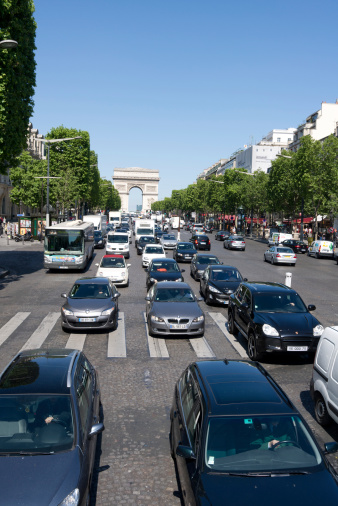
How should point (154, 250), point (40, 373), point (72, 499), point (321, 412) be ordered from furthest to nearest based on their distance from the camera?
point (154, 250), point (321, 412), point (40, 373), point (72, 499)

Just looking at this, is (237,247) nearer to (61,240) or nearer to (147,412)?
(61,240)

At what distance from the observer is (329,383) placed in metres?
7.68

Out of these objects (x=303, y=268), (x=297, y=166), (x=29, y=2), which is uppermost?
(x=29, y=2)

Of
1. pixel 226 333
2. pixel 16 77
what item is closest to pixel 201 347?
pixel 226 333

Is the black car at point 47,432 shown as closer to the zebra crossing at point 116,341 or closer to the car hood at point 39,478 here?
the car hood at point 39,478

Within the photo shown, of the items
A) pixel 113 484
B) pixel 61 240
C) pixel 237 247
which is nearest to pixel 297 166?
pixel 237 247

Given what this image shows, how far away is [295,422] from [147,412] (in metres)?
3.67

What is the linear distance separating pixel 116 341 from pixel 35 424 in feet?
25.8

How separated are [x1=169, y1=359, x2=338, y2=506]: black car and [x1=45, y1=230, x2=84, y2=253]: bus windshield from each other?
2298 centimetres

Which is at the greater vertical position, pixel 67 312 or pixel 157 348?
pixel 67 312

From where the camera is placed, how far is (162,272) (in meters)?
21.7

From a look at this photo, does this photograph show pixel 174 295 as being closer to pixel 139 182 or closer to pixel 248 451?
pixel 248 451

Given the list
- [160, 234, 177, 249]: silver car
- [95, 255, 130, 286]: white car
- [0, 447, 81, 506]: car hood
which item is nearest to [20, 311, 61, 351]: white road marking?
[95, 255, 130, 286]: white car

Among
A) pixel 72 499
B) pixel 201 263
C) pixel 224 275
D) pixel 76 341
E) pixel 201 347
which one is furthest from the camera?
pixel 201 263
